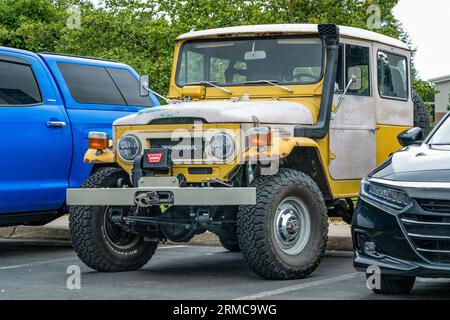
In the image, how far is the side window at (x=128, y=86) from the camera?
11.2m

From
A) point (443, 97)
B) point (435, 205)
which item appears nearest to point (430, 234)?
point (435, 205)

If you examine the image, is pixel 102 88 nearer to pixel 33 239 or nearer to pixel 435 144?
pixel 33 239

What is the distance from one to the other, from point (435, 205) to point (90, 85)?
17.7 feet

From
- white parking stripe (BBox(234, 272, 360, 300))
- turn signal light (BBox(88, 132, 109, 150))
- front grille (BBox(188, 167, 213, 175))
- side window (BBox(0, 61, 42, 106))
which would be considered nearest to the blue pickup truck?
side window (BBox(0, 61, 42, 106))

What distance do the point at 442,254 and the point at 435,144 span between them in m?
1.35

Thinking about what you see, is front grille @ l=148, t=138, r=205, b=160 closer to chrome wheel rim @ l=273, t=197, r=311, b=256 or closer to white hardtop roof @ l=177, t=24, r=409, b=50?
chrome wheel rim @ l=273, t=197, r=311, b=256

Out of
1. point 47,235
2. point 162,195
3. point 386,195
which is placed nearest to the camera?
point 386,195

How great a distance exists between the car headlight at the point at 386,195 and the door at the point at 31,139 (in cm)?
398

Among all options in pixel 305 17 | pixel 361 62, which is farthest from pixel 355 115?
pixel 305 17

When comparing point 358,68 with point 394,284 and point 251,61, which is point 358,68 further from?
point 394,284

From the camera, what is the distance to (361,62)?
9.45 metres

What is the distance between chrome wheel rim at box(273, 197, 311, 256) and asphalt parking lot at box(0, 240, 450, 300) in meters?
0.31

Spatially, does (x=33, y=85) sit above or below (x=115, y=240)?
above

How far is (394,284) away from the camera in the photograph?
707cm
